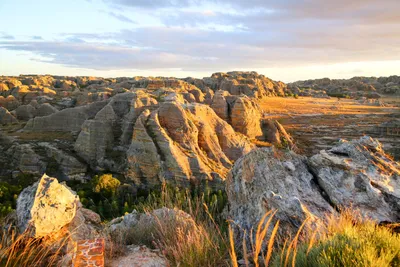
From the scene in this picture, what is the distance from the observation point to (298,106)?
61.6 m

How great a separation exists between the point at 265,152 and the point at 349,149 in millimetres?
1476

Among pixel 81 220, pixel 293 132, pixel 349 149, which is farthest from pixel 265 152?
pixel 293 132

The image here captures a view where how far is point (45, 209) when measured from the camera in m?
5.89

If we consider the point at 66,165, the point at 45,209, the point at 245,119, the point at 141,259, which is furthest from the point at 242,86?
the point at 141,259

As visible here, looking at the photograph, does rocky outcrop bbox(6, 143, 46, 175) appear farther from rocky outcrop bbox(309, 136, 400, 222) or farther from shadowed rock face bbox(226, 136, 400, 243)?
rocky outcrop bbox(309, 136, 400, 222)

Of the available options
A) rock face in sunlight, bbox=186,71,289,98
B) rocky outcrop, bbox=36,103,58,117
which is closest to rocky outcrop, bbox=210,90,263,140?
rocky outcrop, bbox=36,103,58,117

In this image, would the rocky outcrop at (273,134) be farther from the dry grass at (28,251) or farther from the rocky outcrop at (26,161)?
the dry grass at (28,251)

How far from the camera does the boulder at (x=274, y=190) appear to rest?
4.82 meters

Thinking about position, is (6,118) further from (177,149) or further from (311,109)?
(311,109)

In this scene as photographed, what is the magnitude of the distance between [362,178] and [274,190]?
1409 mm

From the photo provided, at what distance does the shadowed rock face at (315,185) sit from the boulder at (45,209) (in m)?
3.00

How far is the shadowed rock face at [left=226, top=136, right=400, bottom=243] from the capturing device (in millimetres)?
5145

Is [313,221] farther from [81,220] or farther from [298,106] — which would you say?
[298,106]

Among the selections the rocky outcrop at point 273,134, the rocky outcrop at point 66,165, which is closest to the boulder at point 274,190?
the rocky outcrop at point 66,165
